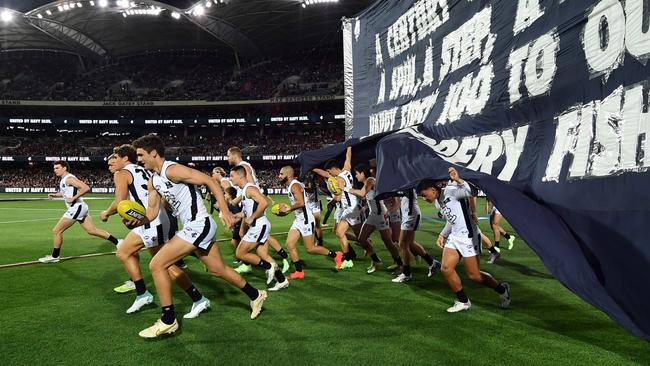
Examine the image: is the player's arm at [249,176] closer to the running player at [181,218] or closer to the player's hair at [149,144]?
the running player at [181,218]

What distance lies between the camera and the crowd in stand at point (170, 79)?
174 ft

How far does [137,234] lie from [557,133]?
549 centimetres

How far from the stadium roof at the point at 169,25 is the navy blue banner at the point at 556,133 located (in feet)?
115

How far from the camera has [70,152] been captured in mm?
51250

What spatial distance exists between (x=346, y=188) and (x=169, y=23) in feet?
156

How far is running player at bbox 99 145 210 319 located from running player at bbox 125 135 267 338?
0.60 meters

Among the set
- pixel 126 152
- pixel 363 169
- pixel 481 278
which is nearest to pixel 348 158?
pixel 363 169

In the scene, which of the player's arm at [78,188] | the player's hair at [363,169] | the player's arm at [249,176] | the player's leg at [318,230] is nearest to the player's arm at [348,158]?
the player's hair at [363,169]

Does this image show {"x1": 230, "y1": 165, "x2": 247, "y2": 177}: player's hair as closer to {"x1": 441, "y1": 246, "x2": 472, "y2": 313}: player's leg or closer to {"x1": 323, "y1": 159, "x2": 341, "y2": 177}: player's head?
{"x1": 323, "y1": 159, "x2": 341, "y2": 177}: player's head

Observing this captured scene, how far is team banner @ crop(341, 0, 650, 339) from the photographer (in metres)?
2.96

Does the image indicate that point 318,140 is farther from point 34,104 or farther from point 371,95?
point 371,95

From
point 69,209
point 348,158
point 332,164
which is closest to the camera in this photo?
point 348,158

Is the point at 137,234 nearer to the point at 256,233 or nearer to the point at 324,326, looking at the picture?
the point at 256,233

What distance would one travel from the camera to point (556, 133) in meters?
3.67
